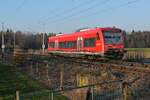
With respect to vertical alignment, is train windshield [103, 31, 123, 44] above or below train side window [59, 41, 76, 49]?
above

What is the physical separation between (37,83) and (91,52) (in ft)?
51.5

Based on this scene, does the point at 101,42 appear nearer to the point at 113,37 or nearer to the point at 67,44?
the point at 113,37

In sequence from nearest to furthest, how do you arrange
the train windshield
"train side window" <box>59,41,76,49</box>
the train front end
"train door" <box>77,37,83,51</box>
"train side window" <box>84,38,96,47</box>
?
1. the train front end
2. the train windshield
3. "train side window" <box>84,38,96,47</box>
4. "train door" <box>77,37,83,51</box>
5. "train side window" <box>59,41,76,49</box>

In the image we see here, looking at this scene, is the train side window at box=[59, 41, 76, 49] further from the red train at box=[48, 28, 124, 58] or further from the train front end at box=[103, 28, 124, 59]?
the train front end at box=[103, 28, 124, 59]

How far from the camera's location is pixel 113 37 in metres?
37.0

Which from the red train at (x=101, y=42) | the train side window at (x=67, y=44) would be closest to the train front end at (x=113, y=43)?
the red train at (x=101, y=42)

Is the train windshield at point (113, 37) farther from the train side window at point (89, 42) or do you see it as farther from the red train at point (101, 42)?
the train side window at point (89, 42)

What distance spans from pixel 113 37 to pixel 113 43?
2.53ft

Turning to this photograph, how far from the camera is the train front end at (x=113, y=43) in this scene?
35719 mm

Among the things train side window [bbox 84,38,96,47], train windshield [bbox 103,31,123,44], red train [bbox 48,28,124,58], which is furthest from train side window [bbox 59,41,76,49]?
train windshield [bbox 103,31,123,44]

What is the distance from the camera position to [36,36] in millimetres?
142250

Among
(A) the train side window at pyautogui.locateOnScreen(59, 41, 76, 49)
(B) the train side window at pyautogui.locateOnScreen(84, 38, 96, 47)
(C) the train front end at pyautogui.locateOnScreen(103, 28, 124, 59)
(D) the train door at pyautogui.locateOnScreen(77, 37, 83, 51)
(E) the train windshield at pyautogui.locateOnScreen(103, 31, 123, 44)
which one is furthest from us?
(A) the train side window at pyautogui.locateOnScreen(59, 41, 76, 49)

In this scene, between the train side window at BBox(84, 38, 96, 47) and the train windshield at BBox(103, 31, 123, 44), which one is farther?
the train side window at BBox(84, 38, 96, 47)

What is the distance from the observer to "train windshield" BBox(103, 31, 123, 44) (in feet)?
119
